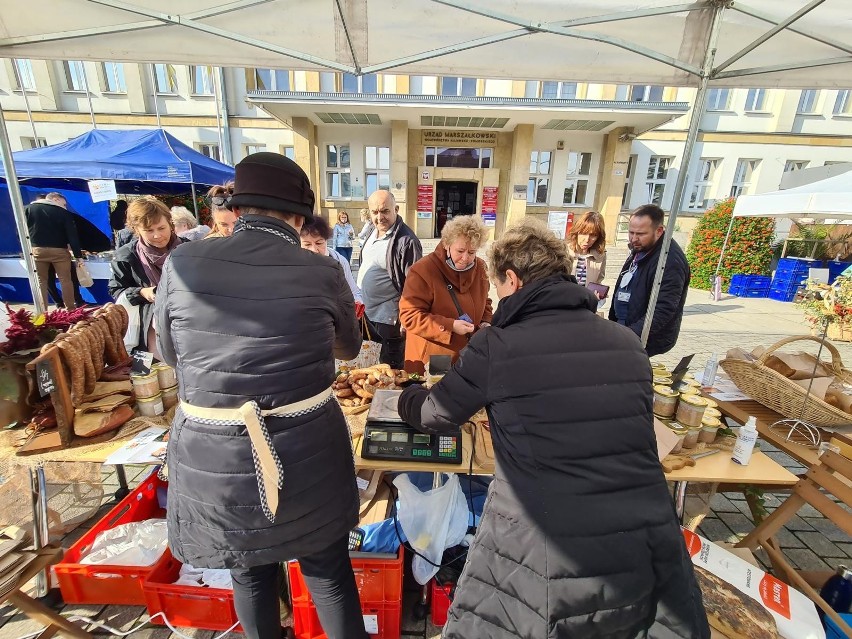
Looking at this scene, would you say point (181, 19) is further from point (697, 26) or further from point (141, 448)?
point (697, 26)

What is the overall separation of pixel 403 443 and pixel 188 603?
4.20 ft

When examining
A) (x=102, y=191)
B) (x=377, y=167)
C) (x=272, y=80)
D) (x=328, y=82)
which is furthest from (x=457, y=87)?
(x=102, y=191)

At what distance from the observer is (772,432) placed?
Answer: 2021mm

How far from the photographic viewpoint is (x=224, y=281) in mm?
1112

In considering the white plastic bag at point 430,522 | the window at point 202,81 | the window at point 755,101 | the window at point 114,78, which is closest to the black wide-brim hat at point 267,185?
the white plastic bag at point 430,522

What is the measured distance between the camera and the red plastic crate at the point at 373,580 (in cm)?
170

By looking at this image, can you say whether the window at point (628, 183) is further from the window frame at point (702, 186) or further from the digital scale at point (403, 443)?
the digital scale at point (403, 443)

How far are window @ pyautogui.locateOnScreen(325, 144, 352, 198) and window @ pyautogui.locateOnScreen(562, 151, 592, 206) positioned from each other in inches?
328

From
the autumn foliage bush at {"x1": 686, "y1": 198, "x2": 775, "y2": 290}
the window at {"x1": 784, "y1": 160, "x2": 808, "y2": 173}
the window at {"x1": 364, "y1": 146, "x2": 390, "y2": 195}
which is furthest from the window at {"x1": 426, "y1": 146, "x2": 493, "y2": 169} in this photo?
the window at {"x1": 784, "y1": 160, "x2": 808, "y2": 173}

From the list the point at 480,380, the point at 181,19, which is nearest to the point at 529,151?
the point at 181,19

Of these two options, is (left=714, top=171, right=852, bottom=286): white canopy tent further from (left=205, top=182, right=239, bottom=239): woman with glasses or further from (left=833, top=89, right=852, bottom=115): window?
(left=833, top=89, right=852, bottom=115): window

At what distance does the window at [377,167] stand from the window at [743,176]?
1409 centimetres

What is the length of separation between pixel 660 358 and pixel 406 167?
1096cm

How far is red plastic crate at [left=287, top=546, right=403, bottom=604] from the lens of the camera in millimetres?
1697
